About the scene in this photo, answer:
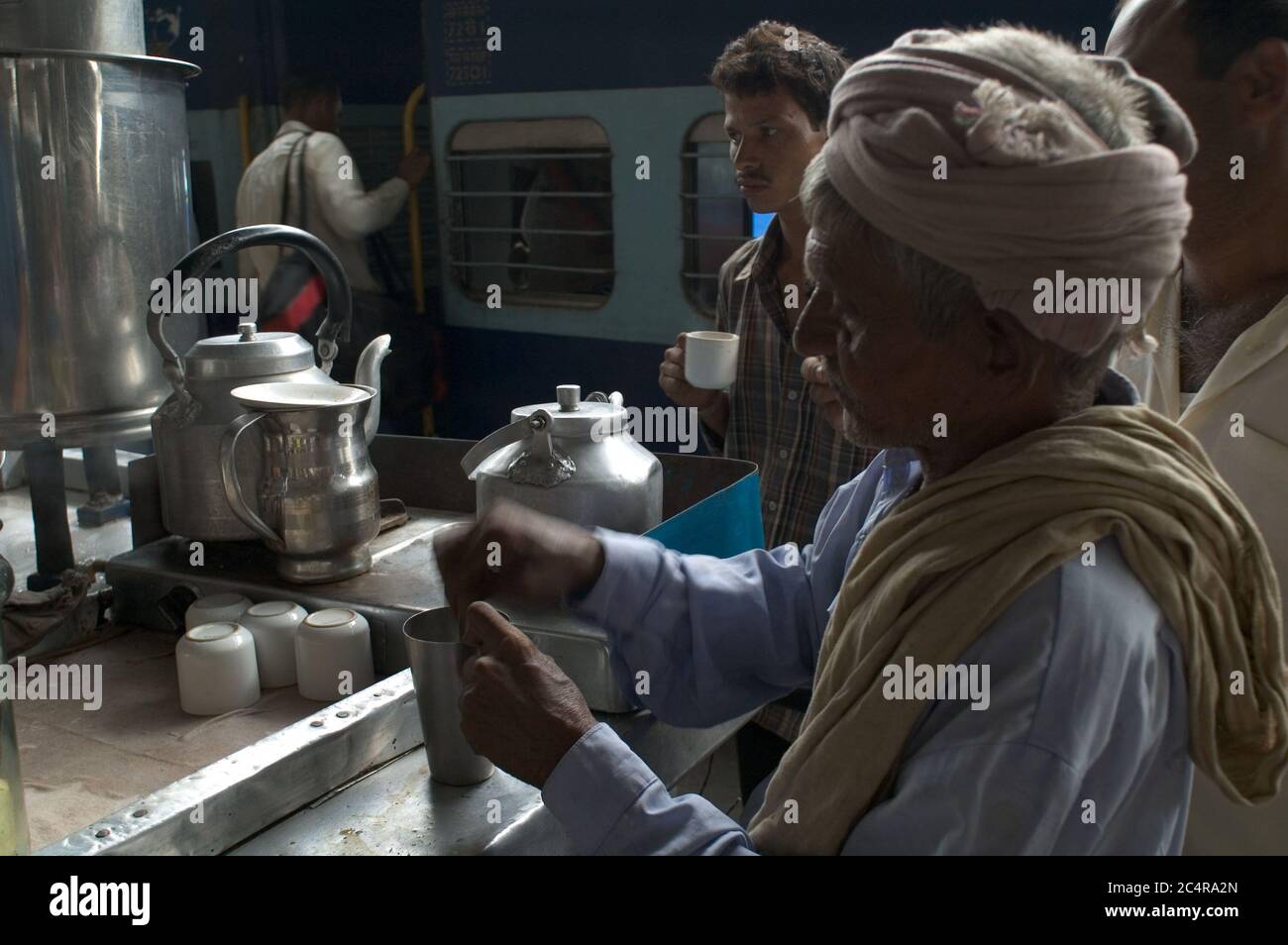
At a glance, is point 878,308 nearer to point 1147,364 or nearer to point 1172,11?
point 1172,11

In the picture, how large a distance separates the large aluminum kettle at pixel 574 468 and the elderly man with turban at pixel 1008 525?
66cm

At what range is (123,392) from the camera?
2287 millimetres

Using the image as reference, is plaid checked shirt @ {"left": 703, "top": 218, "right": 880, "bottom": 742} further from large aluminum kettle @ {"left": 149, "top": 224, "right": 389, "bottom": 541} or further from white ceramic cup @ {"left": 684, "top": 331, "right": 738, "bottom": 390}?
large aluminum kettle @ {"left": 149, "top": 224, "right": 389, "bottom": 541}

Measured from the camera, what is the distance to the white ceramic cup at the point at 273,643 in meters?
1.78

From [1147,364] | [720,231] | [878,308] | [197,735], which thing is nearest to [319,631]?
[197,735]

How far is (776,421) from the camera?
262 centimetres

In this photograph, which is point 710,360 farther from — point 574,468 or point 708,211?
point 708,211

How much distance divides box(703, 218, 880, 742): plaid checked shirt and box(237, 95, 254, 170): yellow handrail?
3895 millimetres

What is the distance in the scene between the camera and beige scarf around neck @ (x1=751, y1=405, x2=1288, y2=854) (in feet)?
3.17

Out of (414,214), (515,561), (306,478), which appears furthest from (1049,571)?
(414,214)

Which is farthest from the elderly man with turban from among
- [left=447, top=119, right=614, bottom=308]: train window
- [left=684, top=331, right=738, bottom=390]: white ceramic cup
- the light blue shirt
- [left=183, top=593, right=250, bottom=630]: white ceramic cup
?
[left=447, top=119, right=614, bottom=308]: train window

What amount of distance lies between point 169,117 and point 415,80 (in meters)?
3.65

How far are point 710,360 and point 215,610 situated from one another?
1149 mm
